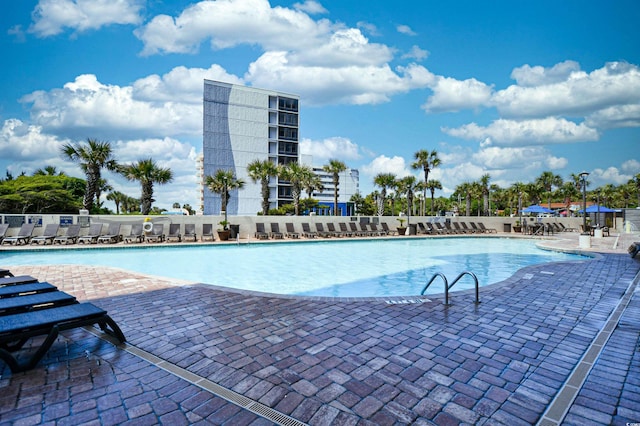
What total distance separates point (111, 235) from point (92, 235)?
2.37 feet

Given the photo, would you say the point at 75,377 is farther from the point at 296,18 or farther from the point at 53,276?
the point at 296,18

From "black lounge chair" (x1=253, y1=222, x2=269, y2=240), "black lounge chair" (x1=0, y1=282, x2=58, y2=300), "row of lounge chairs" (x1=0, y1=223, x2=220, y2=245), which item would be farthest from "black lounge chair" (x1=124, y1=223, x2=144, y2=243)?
"black lounge chair" (x1=0, y1=282, x2=58, y2=300)

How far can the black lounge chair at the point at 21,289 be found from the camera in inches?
164

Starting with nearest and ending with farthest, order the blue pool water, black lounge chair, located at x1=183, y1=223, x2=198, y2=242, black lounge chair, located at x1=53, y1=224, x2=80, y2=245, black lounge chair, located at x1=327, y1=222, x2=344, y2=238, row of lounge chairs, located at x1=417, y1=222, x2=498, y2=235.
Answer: the blue pool water → black lounge chair, located at x1=53, y1=224, x2=80, y2=245 → black lounge chair, located at x1=183, y1=223, x2=198, y2=242 → black lounge chair, located at x1=327, y1=222, x2=344, y2=238 → row of lounge chairs, located at x1=417, y1=222, x2=498, y2=235

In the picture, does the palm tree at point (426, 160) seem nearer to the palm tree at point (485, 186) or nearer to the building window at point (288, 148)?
the palm tree at point (485, 186)

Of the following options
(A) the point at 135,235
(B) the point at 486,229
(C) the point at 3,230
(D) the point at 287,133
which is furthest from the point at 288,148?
(C) the point at 3,230

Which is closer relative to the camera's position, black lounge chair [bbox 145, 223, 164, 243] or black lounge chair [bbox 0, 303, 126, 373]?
black lounge chair [bbox 0, 303, 126, 373]

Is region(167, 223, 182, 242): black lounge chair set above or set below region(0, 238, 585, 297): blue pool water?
above

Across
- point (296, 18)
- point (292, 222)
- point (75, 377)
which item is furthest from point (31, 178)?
point (75, 377)

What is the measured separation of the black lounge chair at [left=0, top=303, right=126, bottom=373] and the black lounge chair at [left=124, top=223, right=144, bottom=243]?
12.7 metres

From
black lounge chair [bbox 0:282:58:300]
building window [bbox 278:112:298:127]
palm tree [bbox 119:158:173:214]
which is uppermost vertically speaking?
building window [bbox 278:112:298:127]

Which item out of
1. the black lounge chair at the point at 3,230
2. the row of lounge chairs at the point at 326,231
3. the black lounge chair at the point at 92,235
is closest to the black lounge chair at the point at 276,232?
the row of lounge chairs at the point at 326,231

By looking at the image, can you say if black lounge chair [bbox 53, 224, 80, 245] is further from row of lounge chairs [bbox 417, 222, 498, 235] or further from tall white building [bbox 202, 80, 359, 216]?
tall white building [bbox 202, 80, 359, 216]

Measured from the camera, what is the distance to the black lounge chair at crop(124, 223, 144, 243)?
49.9ft
